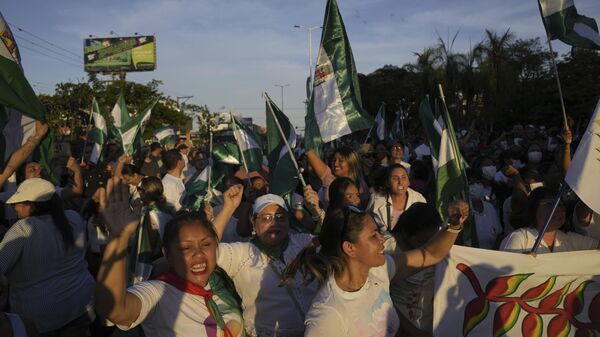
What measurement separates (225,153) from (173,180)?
47.8 inches

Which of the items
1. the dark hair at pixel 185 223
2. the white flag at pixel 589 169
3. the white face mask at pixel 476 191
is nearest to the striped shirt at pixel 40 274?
the dark hair at pixel 185 223

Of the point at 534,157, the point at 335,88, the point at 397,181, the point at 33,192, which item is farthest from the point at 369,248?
the point at 534,157

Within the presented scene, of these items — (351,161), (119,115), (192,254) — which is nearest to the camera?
(192,254)

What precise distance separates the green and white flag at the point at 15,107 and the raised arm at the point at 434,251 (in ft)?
8.02

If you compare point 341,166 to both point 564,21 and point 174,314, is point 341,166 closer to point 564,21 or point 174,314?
point 564,21

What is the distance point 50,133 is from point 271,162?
2401mm

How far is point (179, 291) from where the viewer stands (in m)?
2.68

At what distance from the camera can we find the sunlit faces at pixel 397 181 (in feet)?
15.6

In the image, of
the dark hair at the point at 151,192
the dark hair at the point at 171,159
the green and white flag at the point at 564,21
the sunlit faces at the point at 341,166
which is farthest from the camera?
the dark hair at the point at 171,159

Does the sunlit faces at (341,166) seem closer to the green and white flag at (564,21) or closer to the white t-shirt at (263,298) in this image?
the white t-shirt at (263,298)

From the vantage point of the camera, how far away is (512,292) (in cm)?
327

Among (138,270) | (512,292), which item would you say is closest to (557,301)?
(512,292)

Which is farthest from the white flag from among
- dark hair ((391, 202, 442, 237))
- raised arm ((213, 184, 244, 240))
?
raised arm ((213, 184, 244, 240))

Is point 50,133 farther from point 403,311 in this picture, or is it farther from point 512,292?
point 512,292
